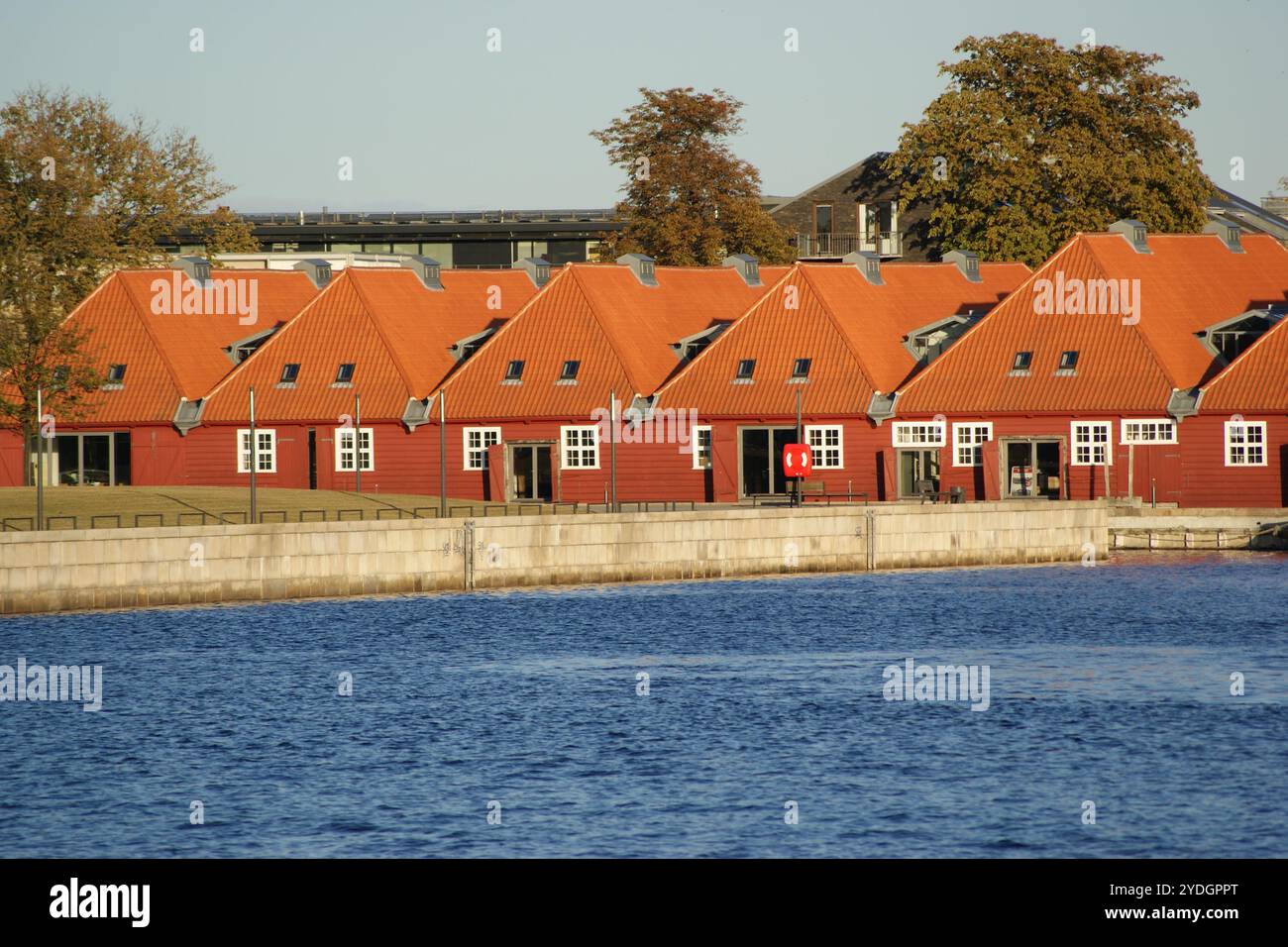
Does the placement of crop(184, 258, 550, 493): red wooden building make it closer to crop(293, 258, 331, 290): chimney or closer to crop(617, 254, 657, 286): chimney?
crop(293, 258, 331, 290): chimney

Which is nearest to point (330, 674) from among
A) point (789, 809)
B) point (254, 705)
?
point (254, 705)

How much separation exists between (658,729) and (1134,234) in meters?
49.7

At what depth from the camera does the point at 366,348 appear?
86625 millimetres

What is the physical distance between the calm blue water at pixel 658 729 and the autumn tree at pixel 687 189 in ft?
132

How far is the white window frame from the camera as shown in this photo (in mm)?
82188

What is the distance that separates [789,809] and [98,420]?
55443mm

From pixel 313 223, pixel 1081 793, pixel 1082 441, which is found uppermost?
pixel 313 223

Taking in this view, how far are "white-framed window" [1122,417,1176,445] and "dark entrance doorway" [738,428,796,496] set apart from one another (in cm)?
1233

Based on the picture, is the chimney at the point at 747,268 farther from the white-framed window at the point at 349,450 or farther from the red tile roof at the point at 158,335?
the white-framed window at the point at 349,450

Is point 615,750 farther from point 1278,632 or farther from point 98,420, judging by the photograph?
point 98,420

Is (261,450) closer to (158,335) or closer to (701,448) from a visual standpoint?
(158,335)

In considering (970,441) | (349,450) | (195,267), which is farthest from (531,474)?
(195,267)

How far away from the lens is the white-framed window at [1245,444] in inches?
3036
